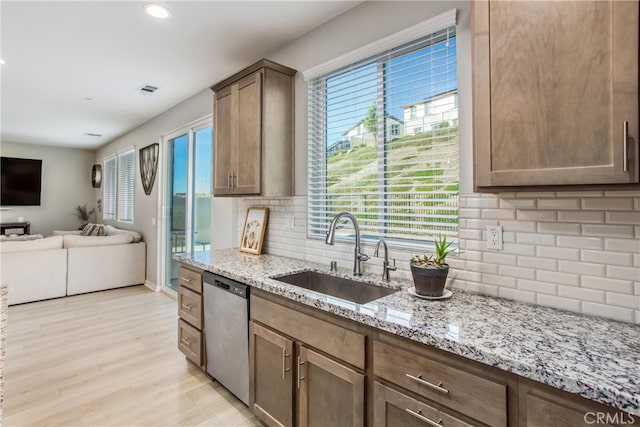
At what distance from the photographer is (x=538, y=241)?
1.44 m

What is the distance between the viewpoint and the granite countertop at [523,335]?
845 mm

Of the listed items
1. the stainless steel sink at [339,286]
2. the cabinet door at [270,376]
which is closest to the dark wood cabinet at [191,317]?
the cabinet door at [270,376]

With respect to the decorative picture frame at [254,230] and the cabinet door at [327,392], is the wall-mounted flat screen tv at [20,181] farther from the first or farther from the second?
the cabinet door at [327,392]

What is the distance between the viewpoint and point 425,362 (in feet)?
3.78

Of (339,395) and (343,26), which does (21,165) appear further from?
(339,395)

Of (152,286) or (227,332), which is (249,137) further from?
(152,286)

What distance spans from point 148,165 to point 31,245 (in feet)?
6.04

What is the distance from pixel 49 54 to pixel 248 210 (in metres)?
2.25

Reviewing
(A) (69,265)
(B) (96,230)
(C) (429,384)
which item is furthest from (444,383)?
(B) (96,230)

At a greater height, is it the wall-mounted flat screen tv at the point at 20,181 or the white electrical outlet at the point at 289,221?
the wall-mounted flat screen tv at the point at 20,181

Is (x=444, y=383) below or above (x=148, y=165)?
below

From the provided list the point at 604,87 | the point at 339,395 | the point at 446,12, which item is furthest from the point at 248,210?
the point at 604,87

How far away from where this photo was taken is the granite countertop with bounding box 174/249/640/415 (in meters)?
0.85

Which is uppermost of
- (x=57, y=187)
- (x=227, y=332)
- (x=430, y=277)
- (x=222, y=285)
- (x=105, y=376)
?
(x=57, y=187)
